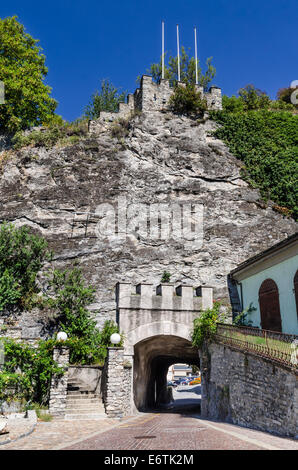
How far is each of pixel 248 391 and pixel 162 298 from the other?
638cm

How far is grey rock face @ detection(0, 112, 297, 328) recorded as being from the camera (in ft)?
61.8

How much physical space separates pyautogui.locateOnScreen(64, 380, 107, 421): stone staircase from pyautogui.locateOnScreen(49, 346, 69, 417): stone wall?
38 centimetres

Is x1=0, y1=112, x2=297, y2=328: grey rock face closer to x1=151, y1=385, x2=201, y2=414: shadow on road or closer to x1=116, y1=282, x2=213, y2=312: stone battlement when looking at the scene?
x1=116, y1=282, x2=213, y2=312: stone battlement

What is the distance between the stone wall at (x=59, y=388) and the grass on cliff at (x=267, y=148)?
47.6 ft

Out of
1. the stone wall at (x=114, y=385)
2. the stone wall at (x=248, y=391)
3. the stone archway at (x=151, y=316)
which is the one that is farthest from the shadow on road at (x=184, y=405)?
the stone wall at (x=114, y=385)

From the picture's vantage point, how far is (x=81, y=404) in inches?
516

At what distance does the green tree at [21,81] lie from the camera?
23391 mm

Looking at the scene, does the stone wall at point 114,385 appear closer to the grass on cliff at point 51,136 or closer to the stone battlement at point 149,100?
the grass on cliff at point 51,136

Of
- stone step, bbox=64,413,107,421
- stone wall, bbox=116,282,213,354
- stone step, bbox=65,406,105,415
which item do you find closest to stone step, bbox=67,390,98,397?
stone step, bbox=65,406,105,415

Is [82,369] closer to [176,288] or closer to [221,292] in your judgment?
[176,288]

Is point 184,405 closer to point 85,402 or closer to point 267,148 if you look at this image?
point 85,402

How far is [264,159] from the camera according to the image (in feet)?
74.3

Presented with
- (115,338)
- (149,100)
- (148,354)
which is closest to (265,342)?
(115,338)
